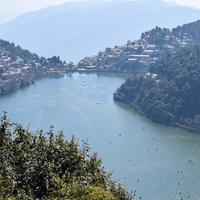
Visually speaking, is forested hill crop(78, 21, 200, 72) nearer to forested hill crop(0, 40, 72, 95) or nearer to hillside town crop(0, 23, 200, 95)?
hillside town crop(0, 23, 200, 95)

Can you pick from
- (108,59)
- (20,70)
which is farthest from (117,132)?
(108,59)

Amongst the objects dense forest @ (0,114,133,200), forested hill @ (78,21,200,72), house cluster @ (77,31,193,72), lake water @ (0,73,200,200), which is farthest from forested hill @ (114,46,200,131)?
dense forest @ (0,114,133,200)

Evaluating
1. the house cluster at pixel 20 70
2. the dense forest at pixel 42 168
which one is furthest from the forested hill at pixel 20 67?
the dense forest at pixel 42 168

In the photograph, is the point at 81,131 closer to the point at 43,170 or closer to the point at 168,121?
the point at 168,121

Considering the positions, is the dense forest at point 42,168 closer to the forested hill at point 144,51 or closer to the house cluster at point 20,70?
the house cluster at point 20,70

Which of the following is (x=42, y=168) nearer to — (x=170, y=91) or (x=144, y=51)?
(x=170, y=91)
